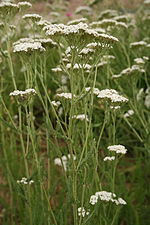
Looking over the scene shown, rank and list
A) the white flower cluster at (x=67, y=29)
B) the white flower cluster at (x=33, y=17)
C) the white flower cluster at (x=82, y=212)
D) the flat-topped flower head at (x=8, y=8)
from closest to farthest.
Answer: the white flower cluster at (x=67, y=29), the white flower cluster at (x=82, y=212), the flat-topped flower head at (x=8, y=8), the white flower cluster at (x=33, y=17)

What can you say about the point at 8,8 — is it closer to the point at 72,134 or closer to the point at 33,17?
the point at 33,17

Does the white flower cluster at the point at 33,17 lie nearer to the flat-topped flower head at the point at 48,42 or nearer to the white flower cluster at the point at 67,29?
the flat-topped flower head at the point at 48,42

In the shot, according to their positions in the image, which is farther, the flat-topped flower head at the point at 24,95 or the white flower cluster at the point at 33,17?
the white flower cluster at the point at 33,17

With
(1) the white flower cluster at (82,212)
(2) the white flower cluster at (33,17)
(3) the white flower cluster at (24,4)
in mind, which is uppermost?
(3) the white flower cluster at (24,4)

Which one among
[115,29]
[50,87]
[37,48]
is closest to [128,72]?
[115,29]

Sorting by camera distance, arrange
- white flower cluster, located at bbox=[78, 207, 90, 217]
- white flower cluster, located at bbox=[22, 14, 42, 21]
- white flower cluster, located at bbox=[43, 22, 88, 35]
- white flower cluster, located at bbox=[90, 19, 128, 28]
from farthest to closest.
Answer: white flower cluster, located at bbox=[90, 19, 128, 28], white flower cluster, located at bbox=[22, 14, 42, 21], white flower cluster, located at bbox=[78, 207, 90, 217], white flower cluster, located at bbox=[43, 22, 88, 35]

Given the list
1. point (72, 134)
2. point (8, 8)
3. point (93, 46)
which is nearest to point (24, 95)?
point (72, 134)

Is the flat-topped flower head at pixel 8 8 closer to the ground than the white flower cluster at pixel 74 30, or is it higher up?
higher up

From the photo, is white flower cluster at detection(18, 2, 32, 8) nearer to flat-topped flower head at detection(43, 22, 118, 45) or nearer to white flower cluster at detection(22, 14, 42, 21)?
white flower cluster at detection(22, 14, 42, 21)

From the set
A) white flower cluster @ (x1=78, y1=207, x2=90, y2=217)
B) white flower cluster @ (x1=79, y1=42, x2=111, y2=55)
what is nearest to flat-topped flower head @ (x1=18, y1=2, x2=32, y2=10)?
white flower cluster @ (x1=79, y1=42, x2=111, y2=55)

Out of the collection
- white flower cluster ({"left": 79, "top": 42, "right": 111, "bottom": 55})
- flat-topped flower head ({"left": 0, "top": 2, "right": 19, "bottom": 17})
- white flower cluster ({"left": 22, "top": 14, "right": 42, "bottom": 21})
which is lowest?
white flower cluster ({"left": 79, "top": 42, "right": 111, "bottom": 55})

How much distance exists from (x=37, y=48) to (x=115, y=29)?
4.97 feet

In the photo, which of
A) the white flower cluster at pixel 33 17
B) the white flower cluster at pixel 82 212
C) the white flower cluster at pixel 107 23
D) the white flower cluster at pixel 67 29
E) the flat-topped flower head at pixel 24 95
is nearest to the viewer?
the white flower cluster at pixel 67 29

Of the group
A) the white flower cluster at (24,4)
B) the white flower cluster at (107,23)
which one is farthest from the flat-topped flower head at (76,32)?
the white flower cluster at (107,23)
